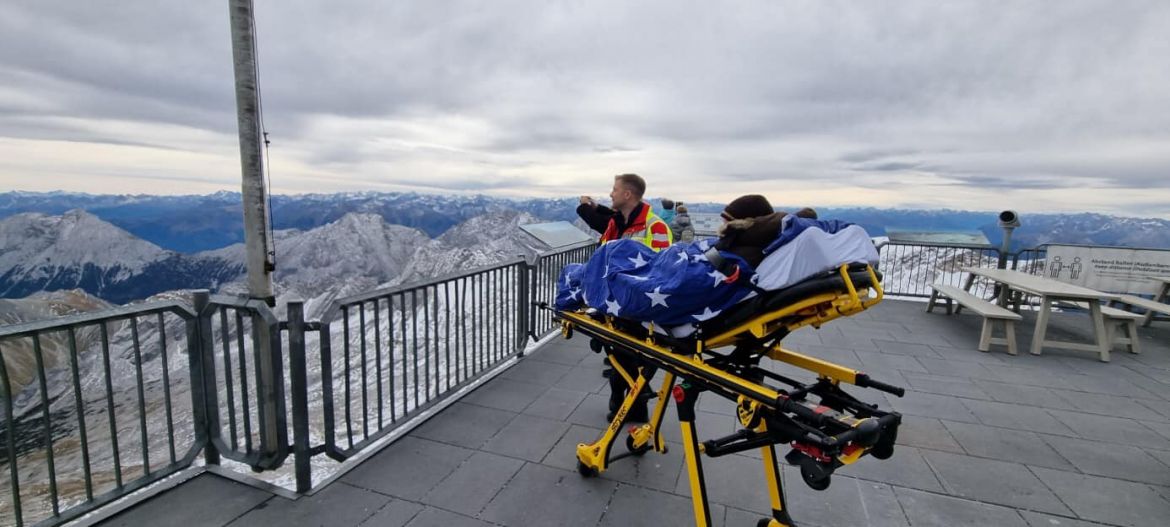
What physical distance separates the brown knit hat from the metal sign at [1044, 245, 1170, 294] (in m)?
8.85

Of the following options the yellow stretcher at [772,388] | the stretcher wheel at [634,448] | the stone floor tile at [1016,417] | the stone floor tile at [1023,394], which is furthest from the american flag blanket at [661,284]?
the stone floor tile at [1023,394]

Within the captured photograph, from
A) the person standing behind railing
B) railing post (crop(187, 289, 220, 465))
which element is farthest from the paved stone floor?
the person standing behind railing

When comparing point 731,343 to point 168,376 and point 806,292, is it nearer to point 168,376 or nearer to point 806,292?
point 806,292

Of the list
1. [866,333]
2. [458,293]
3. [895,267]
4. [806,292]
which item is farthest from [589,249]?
[895,267]

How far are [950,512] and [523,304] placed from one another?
4.14 m

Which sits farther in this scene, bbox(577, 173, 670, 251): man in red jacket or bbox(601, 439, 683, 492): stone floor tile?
bbox(577, 173, 670, 251): man in red jacket

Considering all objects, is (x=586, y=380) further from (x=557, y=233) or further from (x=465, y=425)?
(x=557, y=233)

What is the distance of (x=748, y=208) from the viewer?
9.16ft

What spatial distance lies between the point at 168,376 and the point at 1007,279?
9479 millimetres

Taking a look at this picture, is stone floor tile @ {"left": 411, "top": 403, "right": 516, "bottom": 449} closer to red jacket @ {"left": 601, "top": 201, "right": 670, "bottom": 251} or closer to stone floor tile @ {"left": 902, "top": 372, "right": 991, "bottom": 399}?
red jacket @ {"left": 601, "top": 201, "right": 670, "bottom": 251}

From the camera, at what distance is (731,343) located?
106 inches

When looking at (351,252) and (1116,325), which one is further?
(351,252)

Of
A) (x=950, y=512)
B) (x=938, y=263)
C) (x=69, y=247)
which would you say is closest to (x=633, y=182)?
(x=950, y=512)

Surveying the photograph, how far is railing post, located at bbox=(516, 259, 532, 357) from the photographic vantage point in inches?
225
